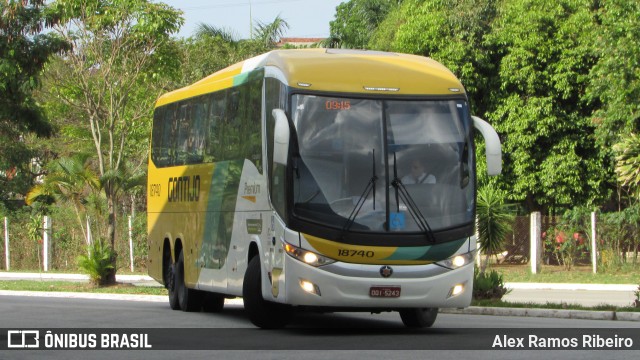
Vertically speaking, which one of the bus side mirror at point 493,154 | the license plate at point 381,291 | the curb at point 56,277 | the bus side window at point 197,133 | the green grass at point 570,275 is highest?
the bus side window at point 197,133

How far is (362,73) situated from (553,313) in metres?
6.23

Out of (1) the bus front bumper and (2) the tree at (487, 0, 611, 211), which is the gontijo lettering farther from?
(2) the tree at (487, 0, 611, 211)

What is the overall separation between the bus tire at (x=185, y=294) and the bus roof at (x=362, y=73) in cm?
640

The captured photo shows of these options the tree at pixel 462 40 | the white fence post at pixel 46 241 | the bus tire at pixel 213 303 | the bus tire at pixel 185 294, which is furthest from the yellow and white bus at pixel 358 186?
the white fence post at pixel 46 241

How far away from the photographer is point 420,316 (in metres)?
17.4

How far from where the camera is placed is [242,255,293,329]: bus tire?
1700 centimetres

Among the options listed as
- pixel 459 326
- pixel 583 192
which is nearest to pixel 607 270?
pixel 583 192

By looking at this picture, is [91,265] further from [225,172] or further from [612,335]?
[612,335]

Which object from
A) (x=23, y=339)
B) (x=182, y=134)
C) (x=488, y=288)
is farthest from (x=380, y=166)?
(x=488, y=288)

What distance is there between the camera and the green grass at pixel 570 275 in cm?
3056

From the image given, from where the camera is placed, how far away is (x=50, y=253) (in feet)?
140

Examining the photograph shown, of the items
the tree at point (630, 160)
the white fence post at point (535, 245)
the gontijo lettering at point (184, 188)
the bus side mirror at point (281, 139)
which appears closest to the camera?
the bus side mirror at point (281, 139)

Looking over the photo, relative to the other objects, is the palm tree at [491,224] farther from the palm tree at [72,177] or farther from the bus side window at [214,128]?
the palm tree at [72,177]

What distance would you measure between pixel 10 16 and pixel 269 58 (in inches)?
446
